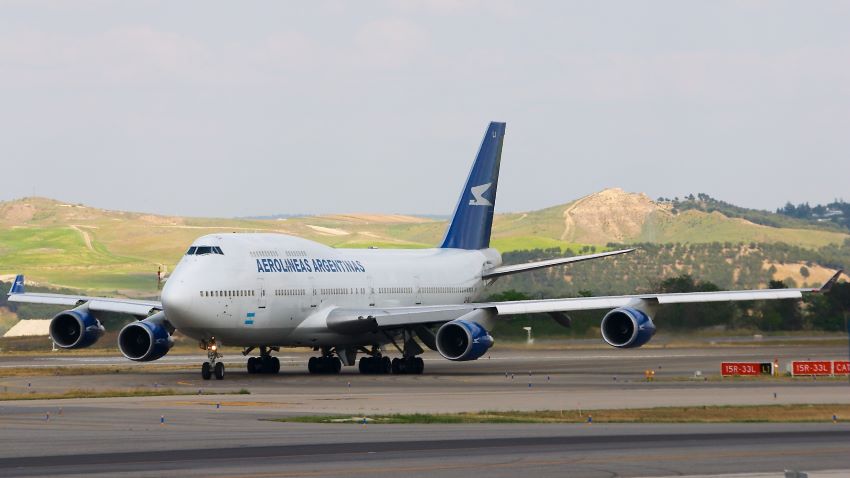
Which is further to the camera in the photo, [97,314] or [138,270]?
[138,270]

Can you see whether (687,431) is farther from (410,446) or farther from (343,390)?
(343,390)

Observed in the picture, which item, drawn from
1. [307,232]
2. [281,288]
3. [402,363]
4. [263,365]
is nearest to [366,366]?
[402,363]

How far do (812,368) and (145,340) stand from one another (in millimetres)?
22704

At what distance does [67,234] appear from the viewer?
14638 centimetres

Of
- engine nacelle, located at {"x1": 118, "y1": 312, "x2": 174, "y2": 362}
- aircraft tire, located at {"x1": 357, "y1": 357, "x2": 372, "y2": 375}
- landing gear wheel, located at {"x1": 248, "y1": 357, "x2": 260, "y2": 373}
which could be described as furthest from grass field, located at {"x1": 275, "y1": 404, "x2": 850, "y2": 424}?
landing gear wheel, located at {"x1": 248, "y1": 357, "x2": 260, "y2": 373}

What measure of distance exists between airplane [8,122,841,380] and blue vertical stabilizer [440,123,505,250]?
619cm

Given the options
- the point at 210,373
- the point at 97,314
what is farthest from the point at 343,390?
the point at 97,314

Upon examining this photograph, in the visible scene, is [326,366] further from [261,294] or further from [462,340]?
[462,340]

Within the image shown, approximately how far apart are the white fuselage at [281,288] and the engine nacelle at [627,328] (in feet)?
30.1

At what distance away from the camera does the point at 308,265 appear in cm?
5050

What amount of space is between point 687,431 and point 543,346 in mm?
39464

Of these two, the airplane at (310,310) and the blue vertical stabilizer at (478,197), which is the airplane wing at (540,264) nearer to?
the airplane at (310,310)

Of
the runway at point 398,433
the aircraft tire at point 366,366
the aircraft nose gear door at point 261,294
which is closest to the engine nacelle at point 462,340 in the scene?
the runway at point 398,433

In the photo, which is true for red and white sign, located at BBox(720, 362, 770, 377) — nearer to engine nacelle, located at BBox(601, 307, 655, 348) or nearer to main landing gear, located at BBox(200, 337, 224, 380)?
engine nacelle, located at BBox(601, 307, 655, 348)
